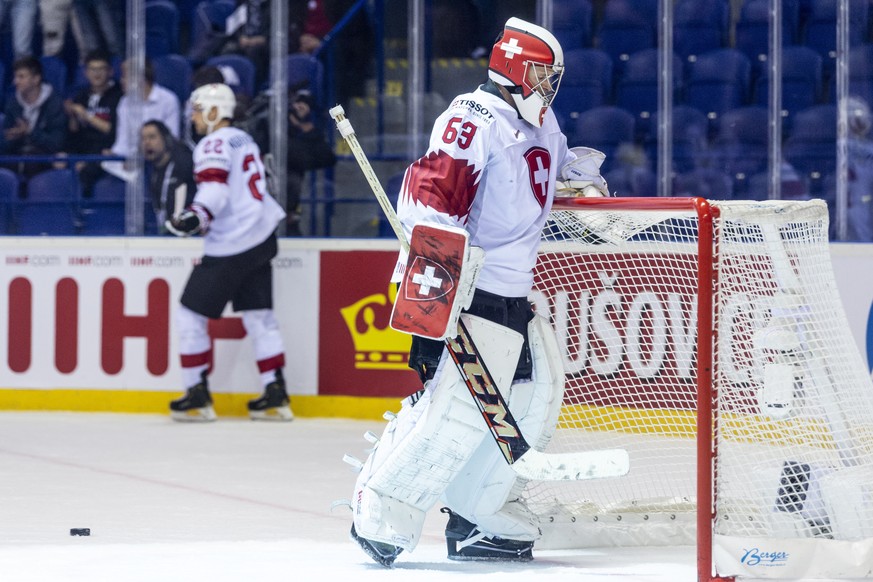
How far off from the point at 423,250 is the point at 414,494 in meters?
0.55

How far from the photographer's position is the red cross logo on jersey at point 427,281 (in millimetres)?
3139

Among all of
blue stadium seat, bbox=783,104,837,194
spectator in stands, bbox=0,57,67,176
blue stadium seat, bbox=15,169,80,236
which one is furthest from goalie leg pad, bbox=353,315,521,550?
spectator in stands, bbox=0,57,67,176

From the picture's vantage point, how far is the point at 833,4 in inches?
255

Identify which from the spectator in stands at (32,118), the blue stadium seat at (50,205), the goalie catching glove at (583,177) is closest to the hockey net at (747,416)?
the goalie catching glove at (583,177)

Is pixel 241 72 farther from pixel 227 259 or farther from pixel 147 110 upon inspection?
pixel 227 259

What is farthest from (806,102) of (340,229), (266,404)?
(266,404)

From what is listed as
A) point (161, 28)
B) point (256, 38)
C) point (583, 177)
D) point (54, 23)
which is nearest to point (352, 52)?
point (256, 38)

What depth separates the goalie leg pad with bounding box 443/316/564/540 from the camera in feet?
11.2

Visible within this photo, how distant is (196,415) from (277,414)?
0.35 m

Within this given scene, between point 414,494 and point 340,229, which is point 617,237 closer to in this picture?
point 414,494

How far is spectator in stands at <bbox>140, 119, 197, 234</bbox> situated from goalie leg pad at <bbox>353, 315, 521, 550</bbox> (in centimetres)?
385

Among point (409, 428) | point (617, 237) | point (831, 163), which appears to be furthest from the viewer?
point (831, 163)

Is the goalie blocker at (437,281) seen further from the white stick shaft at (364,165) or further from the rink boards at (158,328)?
the rink boards at (158,328)

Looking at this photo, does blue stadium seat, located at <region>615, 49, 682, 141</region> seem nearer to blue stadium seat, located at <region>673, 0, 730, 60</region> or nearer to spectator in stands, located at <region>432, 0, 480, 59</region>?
blue stadium seat, located at <region>673, 0, 730, 60</region>
